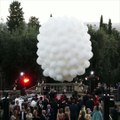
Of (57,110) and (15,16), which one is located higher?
(15,16)

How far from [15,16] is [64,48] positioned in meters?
50.2

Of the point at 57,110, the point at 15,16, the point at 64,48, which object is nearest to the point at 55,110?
the point at 57,110

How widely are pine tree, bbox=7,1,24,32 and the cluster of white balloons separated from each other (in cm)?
4625

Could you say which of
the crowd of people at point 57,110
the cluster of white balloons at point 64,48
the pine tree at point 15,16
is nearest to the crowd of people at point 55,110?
the crowd of people at point 57,110

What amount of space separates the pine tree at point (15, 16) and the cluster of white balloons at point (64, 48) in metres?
46.2

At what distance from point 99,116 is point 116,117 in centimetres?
275

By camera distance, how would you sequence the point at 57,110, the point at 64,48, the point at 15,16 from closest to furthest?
the point at 57,110, the point at 64,48, the point at 15,16

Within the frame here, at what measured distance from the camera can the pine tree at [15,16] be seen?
82125 millimetres

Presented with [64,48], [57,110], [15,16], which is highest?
[15,16]

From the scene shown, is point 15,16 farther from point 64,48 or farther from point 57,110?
point 57,110

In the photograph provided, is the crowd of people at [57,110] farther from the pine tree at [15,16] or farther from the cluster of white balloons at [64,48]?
the pine tree at [15,16]

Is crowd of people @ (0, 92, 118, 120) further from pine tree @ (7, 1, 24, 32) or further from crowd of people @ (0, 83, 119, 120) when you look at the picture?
pine tree @ (7, 1, 24, 32)

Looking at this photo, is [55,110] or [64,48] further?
[64,48]

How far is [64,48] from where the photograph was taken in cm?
3512
